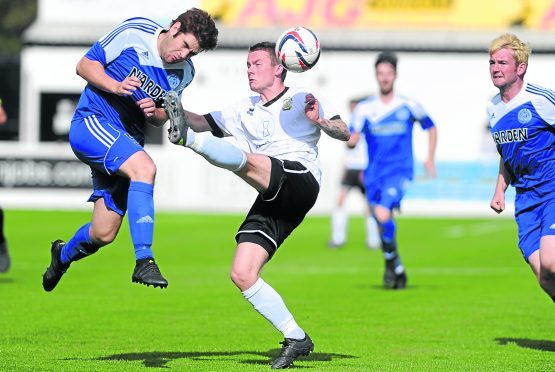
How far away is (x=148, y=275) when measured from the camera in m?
7.98

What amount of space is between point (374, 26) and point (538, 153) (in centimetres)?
3072

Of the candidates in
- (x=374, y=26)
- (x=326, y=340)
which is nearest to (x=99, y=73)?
(x=326, y=340)

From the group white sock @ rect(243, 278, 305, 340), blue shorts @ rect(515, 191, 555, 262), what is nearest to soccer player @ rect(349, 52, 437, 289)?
blue shorts @ rect(515, 191, 555, 262)

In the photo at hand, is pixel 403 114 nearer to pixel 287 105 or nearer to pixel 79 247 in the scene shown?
pixel 287 105

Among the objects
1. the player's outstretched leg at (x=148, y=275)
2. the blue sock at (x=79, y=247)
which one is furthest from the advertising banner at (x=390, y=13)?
the player's outstretched leg at (x=148, y=275)

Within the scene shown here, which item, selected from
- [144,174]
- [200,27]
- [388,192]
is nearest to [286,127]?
[200,27]

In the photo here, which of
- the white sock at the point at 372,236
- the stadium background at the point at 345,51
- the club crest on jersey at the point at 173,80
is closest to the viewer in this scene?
the club crest on jersey at the point at 173,80

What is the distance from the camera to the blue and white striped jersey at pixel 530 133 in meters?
9.38

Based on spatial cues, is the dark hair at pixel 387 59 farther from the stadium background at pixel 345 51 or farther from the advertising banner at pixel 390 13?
the advertising banner at pixel 390 13

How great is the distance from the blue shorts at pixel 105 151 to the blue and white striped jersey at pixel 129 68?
0.41ft

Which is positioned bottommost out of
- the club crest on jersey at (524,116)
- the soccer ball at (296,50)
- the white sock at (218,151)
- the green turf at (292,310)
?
the green turf at (292,310)

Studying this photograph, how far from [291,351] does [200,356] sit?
0.99 m

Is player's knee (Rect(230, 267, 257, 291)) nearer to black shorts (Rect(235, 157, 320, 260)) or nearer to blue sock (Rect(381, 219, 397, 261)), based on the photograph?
black shorts (Rect(235, 157, 320, 260))

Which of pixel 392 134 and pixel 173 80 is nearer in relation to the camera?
pixel 173 80
